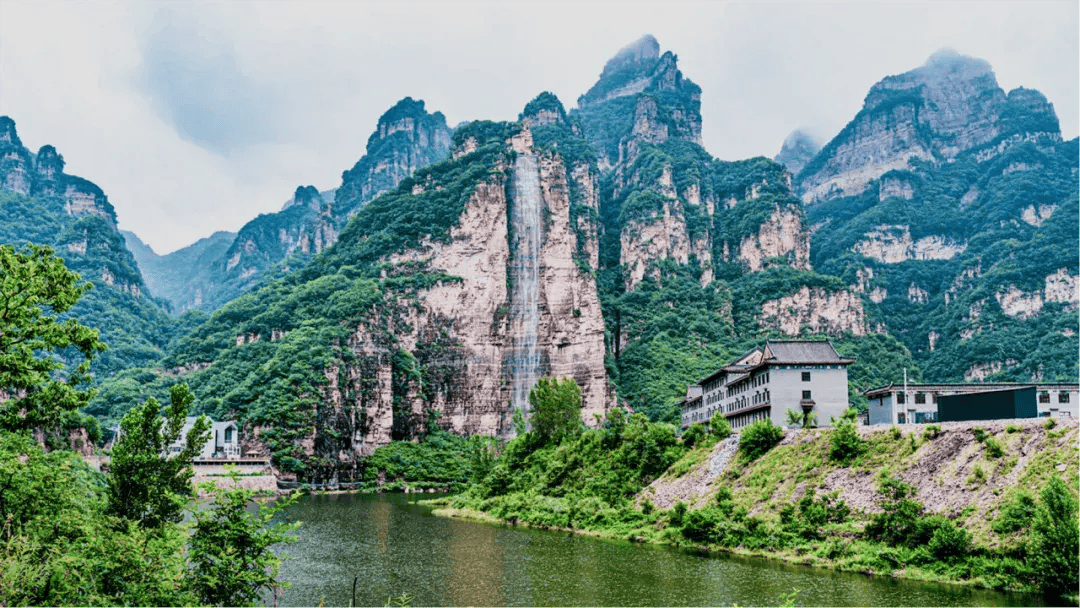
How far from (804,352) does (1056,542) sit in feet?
105

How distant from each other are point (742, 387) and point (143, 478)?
58013mm

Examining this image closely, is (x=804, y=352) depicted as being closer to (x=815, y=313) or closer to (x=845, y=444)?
(x=845, y=444)

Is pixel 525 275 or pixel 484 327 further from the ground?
pixel 525 275

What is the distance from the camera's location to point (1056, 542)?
31016mm

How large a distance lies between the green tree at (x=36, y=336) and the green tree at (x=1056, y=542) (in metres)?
33.4

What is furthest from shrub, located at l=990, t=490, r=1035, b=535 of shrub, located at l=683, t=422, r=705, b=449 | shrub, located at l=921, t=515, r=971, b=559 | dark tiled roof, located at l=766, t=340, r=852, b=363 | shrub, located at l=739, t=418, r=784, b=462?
shrub, located at l=683, t=422, r=705, b=449

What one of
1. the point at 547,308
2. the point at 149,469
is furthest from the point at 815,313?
the point at 149,469

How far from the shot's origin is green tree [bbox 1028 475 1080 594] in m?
30.6

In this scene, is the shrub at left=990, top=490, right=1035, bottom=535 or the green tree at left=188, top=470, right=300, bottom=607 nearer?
the green tree at left=188, top=470, right=300, bottom=607

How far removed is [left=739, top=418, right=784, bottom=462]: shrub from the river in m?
10.6

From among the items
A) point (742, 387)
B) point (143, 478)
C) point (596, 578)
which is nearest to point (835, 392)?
point (742, 387)

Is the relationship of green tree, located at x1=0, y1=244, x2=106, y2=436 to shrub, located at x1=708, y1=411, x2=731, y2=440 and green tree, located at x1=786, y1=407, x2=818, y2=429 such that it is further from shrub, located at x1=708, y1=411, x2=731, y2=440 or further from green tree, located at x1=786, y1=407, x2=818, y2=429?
shrub, located at x1=708, y1=411, x2=731, y2=440

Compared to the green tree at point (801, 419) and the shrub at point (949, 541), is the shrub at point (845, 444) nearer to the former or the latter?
the green tree at point (801, 419)

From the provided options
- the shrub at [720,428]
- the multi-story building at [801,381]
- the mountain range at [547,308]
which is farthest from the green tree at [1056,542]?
the mountain range at [547,308]
